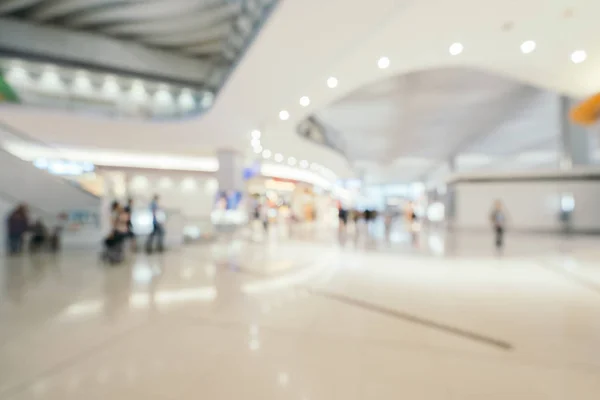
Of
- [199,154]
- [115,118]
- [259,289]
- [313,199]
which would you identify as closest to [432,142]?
[313,199]

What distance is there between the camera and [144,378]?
1.94 metres

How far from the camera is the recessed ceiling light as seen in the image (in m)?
7.21

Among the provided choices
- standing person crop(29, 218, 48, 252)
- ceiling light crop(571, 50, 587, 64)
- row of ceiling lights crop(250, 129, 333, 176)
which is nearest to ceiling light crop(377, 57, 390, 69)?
ceiling light crop(571, 50, 587, 64)

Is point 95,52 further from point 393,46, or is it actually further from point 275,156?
point 393,46

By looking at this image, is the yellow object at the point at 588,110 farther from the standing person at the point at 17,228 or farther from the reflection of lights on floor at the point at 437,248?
the standing person at the point at 17,228

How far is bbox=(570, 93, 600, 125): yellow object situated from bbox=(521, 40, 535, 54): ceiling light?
1965 millimetres

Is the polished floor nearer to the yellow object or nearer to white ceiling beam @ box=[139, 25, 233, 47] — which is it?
the yellow object

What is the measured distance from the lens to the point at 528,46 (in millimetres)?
7281

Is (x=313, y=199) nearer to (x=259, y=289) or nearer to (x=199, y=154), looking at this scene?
(x=199, y=154)

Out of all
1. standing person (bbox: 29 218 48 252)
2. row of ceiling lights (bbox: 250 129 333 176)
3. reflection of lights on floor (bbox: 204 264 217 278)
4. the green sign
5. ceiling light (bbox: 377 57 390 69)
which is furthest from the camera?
row of ceiling lights (bbox: 250 129 333 176)

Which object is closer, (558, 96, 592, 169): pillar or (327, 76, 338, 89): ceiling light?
(327, 76, 338, 89): ceiling light

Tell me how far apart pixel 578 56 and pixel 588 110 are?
1.50 meters

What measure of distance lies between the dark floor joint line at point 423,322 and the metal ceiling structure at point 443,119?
10913 millimetres

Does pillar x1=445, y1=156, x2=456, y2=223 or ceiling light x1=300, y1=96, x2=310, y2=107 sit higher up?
ceiling light x1=300, y1=96, x2=310, y2=107
